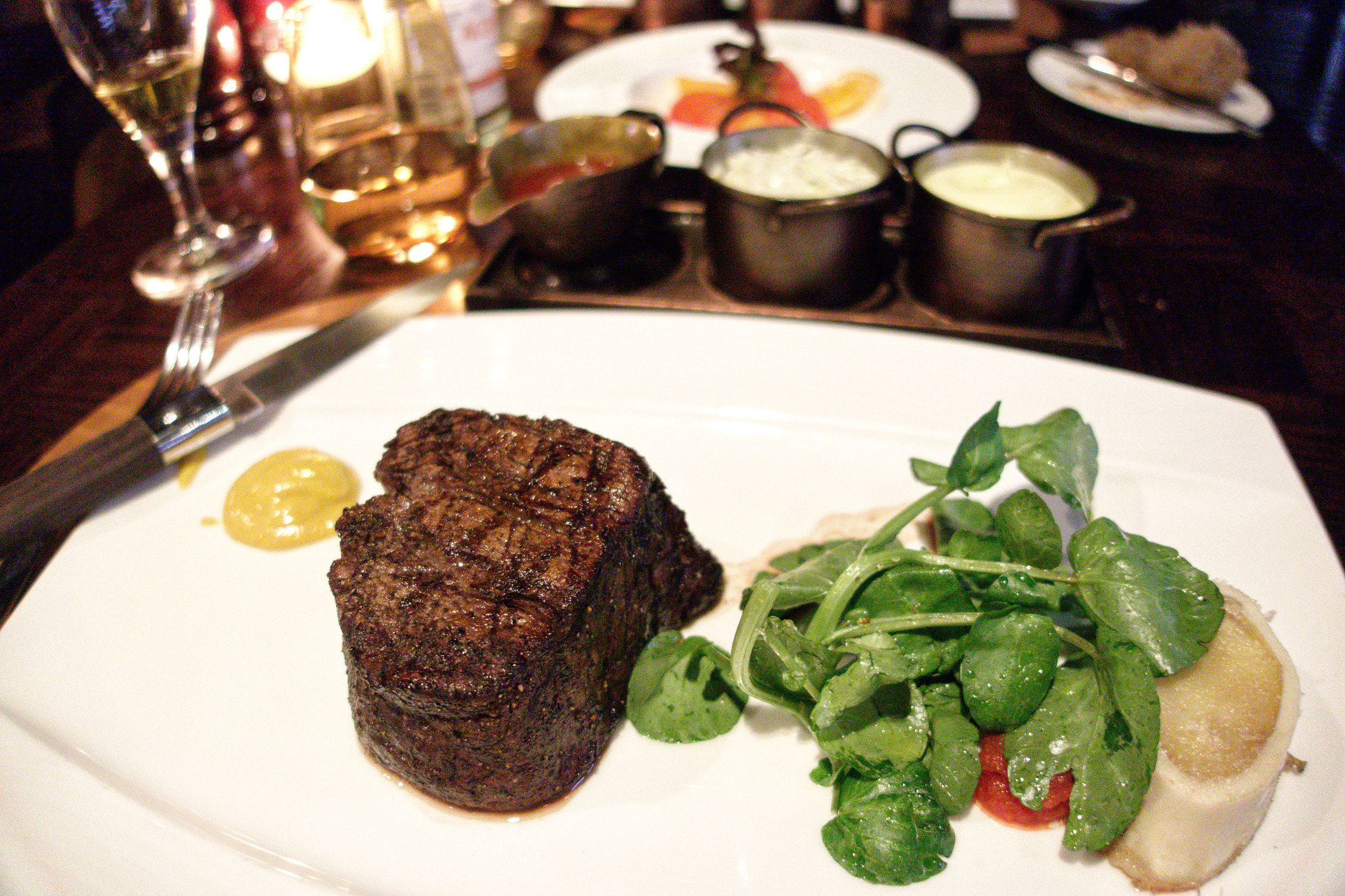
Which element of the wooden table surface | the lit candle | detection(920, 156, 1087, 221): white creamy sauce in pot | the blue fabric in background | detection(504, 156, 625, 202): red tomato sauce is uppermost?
the lit candle

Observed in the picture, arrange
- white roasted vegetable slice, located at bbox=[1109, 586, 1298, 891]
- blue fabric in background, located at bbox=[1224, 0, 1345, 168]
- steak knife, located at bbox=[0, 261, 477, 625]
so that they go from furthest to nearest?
blue fabric in background, located at bbox=[1224, 0, 1345, 168] < steak knife, located at bbox=[0, 261, 477, 625] < white roasted vegetable slice, located at bbox=[1109, 586, 1298, 891]

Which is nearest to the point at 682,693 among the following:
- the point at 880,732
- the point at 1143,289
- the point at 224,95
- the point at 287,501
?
the point at 880,732

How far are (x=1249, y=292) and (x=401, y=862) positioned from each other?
3194 millimetres

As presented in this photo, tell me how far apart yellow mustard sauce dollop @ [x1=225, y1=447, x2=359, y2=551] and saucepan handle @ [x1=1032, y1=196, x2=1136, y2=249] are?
203 cm

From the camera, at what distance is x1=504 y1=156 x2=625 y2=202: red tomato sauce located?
2998 millimetres

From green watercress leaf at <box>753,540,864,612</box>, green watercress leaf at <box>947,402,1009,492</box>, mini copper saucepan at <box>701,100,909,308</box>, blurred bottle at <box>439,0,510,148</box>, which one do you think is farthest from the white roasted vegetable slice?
blurred bottle at <box>439,0,510,148</box>

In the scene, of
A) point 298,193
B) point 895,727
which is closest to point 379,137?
point 298,193

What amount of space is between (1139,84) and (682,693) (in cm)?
393

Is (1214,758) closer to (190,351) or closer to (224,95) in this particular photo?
(190,351)

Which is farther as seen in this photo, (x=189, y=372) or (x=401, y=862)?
(x=189, y=372)

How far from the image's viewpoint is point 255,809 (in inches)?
61.3

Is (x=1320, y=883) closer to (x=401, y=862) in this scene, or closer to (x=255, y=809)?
(x=401, y=862)

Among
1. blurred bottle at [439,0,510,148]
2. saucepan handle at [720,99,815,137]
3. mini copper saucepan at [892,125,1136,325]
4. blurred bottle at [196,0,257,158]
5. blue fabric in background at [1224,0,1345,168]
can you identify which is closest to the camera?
mini copper saucepan at [892,125,1136,325]

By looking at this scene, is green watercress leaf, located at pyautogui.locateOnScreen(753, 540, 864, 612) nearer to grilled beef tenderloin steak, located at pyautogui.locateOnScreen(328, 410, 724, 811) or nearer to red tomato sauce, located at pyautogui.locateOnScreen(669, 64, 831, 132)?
grilled beef tenderloin steak, located at pyautogui.locateOnScreen(328, 410, 724, 811)
